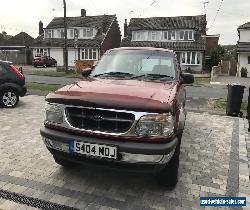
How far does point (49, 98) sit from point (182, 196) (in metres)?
2.38

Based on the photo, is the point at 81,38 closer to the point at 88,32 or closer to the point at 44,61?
the point at 88,32

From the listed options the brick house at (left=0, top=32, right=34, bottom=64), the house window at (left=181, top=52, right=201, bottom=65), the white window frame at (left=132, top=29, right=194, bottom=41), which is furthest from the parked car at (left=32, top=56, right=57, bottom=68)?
the house window at (left=181, top=52, right=201, bottom=65)

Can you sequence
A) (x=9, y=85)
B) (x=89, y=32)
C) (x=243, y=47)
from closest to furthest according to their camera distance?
(x=9, y=85) → (x=243, y=47) → (x=89, y=32)

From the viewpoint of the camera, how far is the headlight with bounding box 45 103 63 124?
12.7 ft

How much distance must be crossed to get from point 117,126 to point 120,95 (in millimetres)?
407

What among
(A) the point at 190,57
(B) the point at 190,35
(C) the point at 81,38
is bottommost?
(A) the point at 190,57

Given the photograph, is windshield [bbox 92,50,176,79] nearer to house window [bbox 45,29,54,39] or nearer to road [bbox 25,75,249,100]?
road [bbox 25,75,249,100]

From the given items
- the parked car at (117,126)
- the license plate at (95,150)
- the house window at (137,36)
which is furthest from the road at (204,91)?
the house window at (137,36)

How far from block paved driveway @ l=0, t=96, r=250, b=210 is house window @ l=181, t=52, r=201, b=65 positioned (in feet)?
104

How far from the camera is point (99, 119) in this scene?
3.62 meters

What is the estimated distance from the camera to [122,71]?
5.09 meters

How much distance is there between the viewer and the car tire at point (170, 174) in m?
4.16

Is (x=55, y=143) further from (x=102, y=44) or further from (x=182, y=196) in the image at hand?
(x=102, y=44)

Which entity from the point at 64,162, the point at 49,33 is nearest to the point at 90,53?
the point at 49,33
